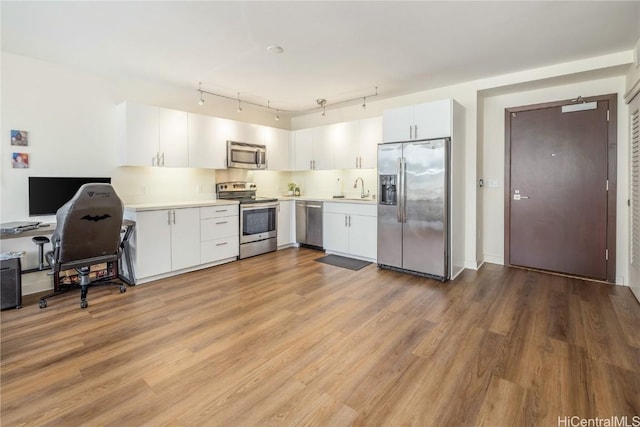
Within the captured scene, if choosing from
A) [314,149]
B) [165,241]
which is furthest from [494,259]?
[165,241]

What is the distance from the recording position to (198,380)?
1.93m

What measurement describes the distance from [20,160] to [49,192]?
0.42 m

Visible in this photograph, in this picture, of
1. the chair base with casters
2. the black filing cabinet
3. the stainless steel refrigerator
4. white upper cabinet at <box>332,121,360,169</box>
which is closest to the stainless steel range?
white upper cabinet at <box>332,121,360,169</box>

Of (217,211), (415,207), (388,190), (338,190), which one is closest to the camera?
(415,207)

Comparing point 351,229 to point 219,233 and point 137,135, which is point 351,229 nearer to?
point 219,233

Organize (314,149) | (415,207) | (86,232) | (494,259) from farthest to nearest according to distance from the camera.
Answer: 1. (314,149)
2. (494,259)
3. (415,207)
4. (86,232)

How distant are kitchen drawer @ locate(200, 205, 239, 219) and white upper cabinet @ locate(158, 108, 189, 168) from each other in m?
0.73

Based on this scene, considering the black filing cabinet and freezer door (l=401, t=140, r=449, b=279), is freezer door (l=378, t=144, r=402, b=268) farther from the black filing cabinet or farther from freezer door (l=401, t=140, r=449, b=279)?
the black filing cabinet

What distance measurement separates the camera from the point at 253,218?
5016mm

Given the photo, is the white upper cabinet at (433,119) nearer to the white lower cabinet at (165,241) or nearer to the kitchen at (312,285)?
the kitchen at (312,285)

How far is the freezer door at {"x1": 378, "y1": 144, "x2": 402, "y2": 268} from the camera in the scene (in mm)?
4102

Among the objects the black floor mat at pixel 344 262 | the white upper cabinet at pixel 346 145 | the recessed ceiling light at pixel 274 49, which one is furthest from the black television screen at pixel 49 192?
the white upper cabinet at pixel 346 145

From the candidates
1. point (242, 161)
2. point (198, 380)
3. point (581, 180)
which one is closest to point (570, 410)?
point (198, 380)

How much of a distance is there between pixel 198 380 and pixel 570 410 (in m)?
2.15
